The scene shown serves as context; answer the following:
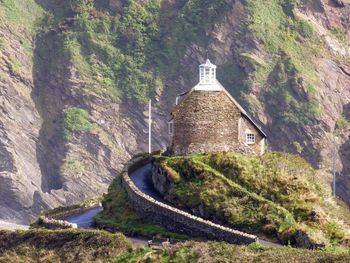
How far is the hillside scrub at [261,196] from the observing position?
61562 mm

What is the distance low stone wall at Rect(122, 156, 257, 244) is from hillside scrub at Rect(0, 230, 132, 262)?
3830 millimetres

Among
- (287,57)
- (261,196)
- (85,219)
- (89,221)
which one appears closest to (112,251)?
(261,196)

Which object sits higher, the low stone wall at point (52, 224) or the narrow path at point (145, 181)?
the narrow path at point (145, 181)

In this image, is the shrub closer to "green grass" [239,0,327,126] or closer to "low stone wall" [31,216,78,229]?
"green grass" [239,0,327,126]

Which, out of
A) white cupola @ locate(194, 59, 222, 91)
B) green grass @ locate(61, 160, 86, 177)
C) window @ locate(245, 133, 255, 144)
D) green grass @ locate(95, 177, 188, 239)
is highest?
white cupola @ locate(194, 59, 222, 91)

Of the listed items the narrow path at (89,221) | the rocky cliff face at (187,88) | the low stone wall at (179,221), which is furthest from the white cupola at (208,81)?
the rocky cliff face at (187,88)

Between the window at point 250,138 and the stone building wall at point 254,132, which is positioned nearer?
the stone building wall at point 254,132

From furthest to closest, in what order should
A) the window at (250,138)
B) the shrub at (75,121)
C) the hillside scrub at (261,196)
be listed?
the shrub at (75,121)
the window at (250,138)
the hillside scrub at (261,196)

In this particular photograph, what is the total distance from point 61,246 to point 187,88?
12860cm

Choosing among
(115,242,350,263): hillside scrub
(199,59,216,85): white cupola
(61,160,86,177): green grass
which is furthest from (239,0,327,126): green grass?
(115,242,350,263): hillside scrub

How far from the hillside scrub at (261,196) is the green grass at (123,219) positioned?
6.04ft

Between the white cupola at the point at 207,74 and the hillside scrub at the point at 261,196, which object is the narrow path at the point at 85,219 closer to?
the hillside scrub at the point at 261,196

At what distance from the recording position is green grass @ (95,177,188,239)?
6662cm


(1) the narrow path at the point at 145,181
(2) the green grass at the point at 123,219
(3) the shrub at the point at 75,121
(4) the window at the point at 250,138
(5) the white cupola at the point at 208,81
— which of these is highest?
(5) the white cupola at the point at 208,81
